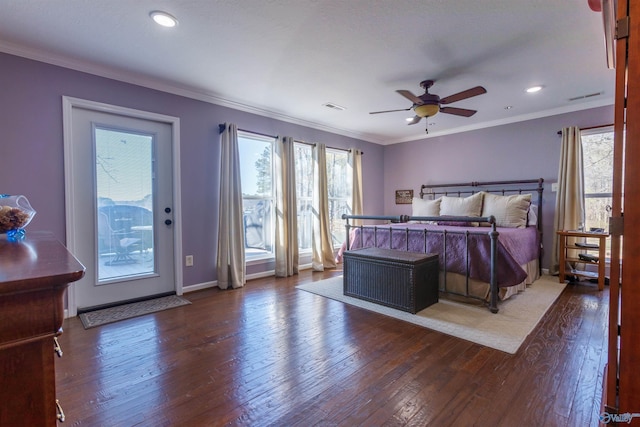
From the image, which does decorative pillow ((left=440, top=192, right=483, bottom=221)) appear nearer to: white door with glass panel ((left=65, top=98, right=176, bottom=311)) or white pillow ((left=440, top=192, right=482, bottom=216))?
white pillow ((left=440, top=192, right=482, bottom=216))

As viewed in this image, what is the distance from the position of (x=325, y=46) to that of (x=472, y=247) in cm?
235

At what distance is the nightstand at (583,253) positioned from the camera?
11.7 ft

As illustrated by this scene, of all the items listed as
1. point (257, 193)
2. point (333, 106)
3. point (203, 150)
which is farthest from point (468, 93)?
point (203, 150)

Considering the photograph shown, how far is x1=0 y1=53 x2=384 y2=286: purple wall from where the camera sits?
8.51ft

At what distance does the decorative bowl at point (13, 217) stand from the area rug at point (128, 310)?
159 cm

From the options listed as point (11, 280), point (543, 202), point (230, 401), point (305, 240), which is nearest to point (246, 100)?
point (305, 240)

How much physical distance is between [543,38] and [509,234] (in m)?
1.84

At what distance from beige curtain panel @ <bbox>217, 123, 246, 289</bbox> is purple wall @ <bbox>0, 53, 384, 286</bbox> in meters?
0.11

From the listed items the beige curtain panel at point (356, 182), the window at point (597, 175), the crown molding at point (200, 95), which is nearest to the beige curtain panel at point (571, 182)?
the window at point (597, 175)

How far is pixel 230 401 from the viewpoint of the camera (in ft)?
5.42

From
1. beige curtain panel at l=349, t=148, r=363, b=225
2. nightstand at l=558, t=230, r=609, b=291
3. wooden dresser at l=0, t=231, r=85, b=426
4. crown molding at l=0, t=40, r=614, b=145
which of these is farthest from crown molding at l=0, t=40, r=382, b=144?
nightstand at l=558, t=230, r=609, b=291

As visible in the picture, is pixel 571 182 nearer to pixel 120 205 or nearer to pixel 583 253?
pixel 583 253

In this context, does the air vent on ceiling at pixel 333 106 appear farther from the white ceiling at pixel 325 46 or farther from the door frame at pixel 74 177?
the door frame at pixel 74 177

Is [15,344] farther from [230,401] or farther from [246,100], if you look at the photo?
[246,100]
